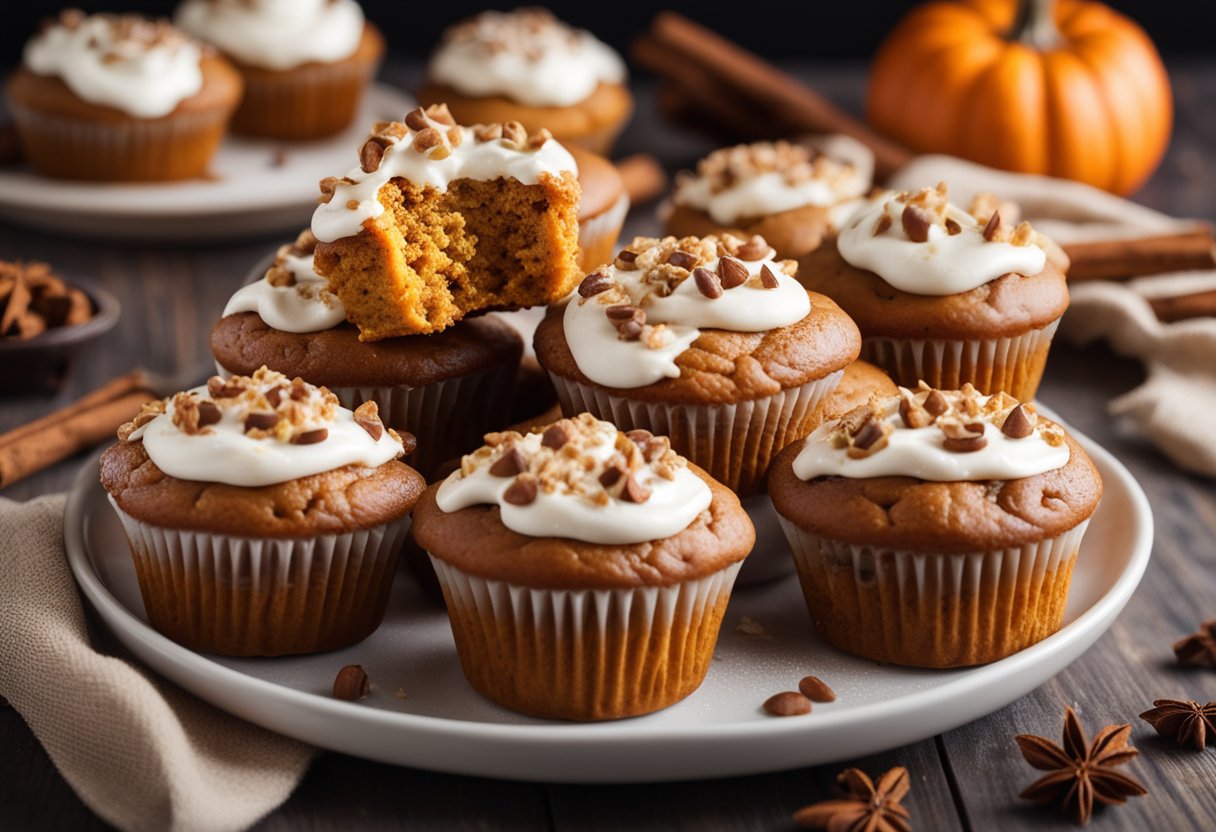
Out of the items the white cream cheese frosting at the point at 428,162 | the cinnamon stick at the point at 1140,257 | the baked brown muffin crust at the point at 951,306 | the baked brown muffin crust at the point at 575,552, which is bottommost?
the cinnamon stick at the point at 1140,257

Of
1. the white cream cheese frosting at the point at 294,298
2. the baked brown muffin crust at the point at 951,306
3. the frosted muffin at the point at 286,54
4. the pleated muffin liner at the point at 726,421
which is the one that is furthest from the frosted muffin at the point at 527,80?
the pleated muffin liner at the point at 726,421

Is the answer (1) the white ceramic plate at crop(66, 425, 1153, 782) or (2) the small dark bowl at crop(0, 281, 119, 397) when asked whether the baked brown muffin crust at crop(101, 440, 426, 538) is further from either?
(2) the small dark bowl at crop(0, 281, 119, 397)

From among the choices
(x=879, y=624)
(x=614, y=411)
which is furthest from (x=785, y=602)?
(x=614, y=411)

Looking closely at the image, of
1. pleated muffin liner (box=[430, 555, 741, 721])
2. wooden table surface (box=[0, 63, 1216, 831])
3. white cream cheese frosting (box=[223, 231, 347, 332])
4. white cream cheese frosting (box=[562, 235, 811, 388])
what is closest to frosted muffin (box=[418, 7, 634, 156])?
wooden table surface (box=[0, 63, 1216, 831])

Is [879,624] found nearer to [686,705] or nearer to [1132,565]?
[686,705]

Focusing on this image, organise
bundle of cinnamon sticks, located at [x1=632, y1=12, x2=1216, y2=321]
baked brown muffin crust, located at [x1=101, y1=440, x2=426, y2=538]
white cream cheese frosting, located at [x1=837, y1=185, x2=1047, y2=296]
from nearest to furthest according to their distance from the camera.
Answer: baked brown muffin crust, located at [x1=101, y1=440, x2=426, y2=538] < white cream cheese frosting, located at [x1=837, y1=185, x2=1047, y2=296] < bundle of cinnamon sticks, located at [x1=632, y1=12, x2=1216, y2=321]

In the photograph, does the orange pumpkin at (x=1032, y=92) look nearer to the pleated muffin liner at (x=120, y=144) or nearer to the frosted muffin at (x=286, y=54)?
the frosted muffin at (x=286, y=54)

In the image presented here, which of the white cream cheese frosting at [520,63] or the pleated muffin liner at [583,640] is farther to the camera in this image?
the white cream cheese frosting at [520,63]
